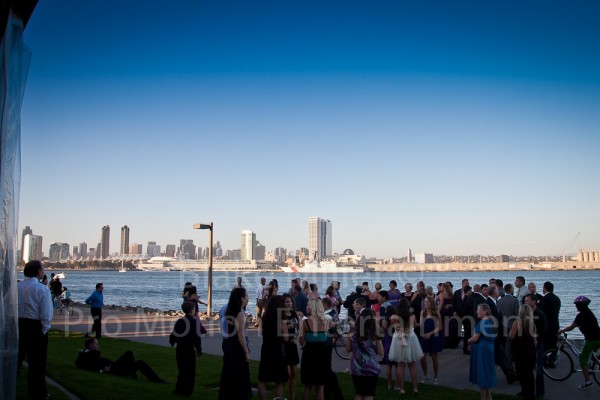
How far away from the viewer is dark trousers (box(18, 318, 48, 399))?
294 inches

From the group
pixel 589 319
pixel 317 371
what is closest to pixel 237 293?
pixel 317 371

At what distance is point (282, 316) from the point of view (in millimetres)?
8477

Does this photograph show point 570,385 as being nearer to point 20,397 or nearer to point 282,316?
point 282,316

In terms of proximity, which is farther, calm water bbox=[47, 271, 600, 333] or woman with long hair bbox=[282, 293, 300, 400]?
calm water bbox=[47, 271, 600, 333]

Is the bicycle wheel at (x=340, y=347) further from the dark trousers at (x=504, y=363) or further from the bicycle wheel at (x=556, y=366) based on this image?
the bicycle wheel at (x=556, y=366)

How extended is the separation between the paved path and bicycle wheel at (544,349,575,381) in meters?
0.15

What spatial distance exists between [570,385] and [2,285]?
10393 mm

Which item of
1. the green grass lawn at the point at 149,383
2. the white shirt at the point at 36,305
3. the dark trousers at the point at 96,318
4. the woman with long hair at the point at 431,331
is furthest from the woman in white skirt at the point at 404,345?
the dark trousers at the point at 96,318

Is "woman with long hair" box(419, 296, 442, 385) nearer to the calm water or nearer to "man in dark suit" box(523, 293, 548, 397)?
"man in dark suit" box(523, 293, 548, 397)

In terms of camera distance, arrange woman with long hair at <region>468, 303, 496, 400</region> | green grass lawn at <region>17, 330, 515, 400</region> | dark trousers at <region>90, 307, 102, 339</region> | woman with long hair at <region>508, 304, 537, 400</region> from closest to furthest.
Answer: green grass lawn at <region>17, 330, 515, 400</region> < woman with long hair at <region>468, 303, 496, 400</region> < woman with long hair at <region>508, 304, 537, 400</region> < dark trousers at <region>90, 307, 102, 339</region>

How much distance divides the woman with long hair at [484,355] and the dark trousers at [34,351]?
20.6 ft

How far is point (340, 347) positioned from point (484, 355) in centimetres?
675

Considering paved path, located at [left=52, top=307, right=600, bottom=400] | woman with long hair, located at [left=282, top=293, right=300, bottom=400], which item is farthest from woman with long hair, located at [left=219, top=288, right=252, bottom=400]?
paved path, located at [left=52, top=307, right=600, bottom=400]

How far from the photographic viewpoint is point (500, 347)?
38.4ft
